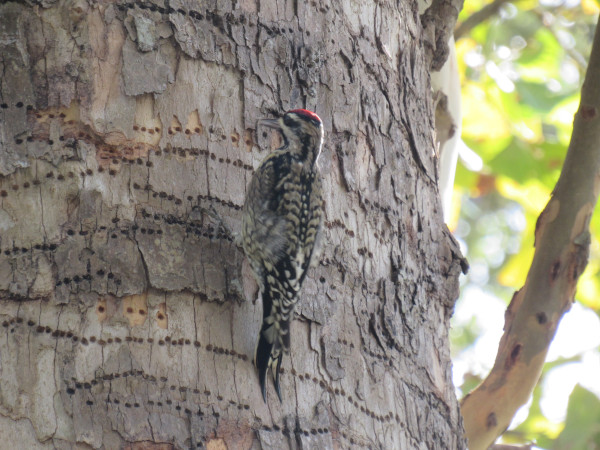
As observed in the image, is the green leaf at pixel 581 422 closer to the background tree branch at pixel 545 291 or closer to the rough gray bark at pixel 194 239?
the background tree branch at pixel 545 291

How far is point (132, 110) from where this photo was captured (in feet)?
9.55

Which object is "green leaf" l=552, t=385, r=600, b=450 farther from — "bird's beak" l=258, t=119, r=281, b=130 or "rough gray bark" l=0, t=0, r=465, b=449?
"bird's beak" l=258, t=119, r=281, b=130

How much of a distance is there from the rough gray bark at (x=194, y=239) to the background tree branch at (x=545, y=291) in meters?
0.82

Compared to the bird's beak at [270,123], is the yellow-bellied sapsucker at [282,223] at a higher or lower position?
lower

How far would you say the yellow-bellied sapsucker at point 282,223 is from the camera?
9.20ft

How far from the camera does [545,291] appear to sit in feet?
13.6

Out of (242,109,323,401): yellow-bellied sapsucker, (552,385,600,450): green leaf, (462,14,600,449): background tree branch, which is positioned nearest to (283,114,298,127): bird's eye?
(242,109,323,401): yellow-bellied sapsucker

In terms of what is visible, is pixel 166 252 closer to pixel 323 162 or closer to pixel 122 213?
pixel 122 213

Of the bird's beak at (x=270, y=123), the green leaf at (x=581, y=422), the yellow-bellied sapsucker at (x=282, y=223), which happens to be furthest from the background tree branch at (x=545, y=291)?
the bird's beak at (x=270, y=123)

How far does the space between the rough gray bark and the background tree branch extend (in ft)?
2.68

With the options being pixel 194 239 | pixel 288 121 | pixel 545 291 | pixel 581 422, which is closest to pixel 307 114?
pixel 288 121

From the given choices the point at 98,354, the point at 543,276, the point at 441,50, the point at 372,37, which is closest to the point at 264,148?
the point at 372,37

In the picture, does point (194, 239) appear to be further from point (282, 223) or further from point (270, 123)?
point (282, 223)

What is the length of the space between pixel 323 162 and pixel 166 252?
0.86m
